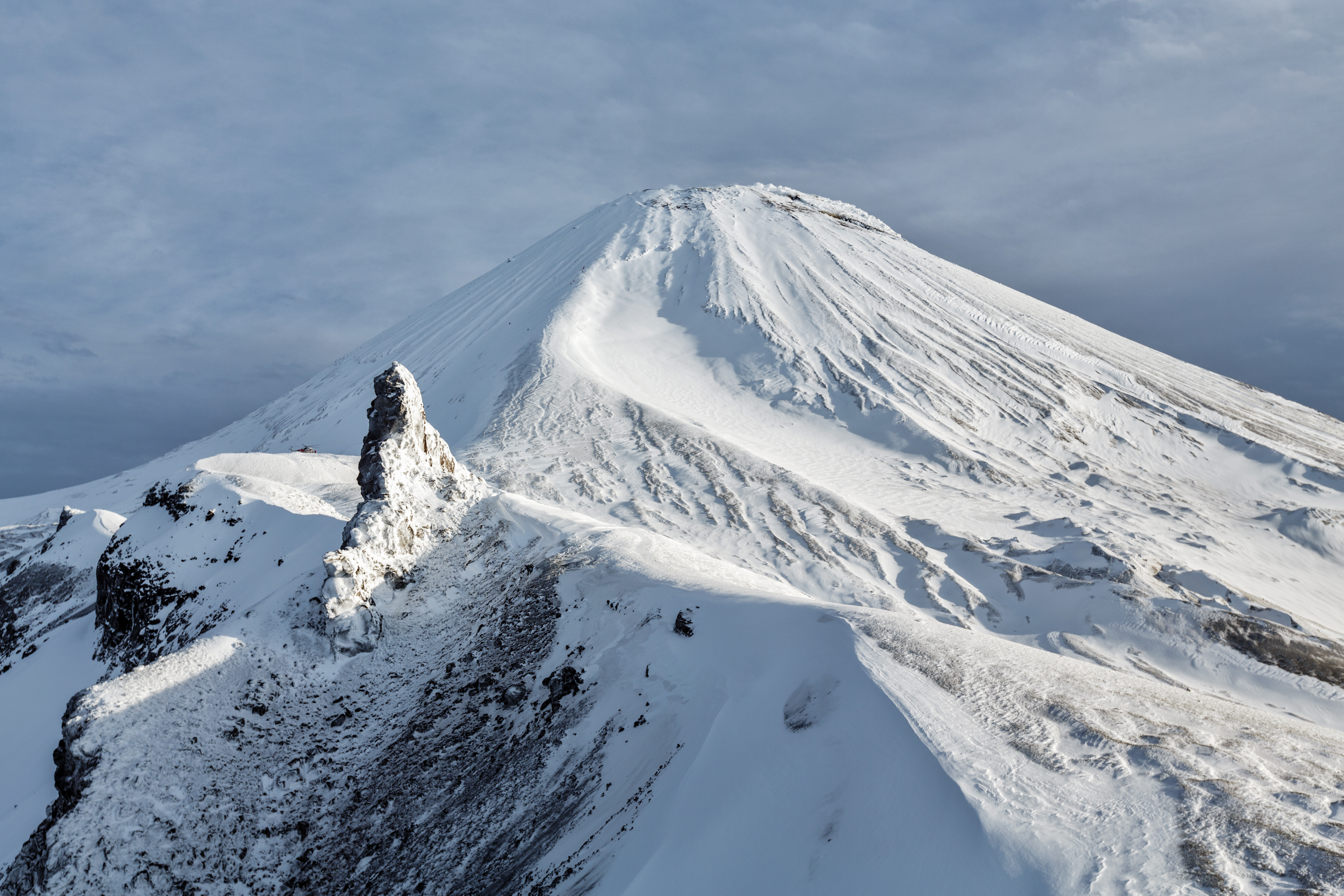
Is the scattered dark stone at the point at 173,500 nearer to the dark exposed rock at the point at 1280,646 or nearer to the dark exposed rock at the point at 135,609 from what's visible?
the dark exposed rock at the point at 135,609

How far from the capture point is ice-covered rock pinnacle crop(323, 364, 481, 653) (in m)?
14.8

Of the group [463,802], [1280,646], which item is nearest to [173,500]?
[463,802]

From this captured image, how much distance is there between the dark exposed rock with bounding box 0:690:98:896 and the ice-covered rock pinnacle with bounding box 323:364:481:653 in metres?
4.30

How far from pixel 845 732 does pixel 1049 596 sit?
1774 cm

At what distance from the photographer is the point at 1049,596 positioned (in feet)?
76.0

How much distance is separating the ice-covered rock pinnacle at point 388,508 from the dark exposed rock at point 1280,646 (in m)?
21.5

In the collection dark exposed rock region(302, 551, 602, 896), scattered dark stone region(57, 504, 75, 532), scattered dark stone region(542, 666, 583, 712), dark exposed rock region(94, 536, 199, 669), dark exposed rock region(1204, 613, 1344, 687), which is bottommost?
scattered dark stone region(57, 504, 75, 532)

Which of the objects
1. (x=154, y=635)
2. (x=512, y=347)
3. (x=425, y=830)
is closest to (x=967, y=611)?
(x=425, y=830)

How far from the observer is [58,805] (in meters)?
10.4

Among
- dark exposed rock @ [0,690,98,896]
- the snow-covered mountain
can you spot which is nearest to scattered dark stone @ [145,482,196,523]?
the snow-covered mountain

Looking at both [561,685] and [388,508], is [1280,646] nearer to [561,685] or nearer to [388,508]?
[561,685]

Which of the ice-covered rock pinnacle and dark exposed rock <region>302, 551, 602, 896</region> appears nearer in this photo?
dark exposed rock <region>302, 551, 602, 896</region>

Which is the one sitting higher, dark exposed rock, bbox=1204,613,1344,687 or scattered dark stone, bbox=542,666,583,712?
dark exposed rock, bbox=1204,613,1344,687

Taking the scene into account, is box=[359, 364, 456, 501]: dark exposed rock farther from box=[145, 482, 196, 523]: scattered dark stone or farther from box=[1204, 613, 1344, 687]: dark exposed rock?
box=[1204, 613, 1344, 687]: dark exposed rock
